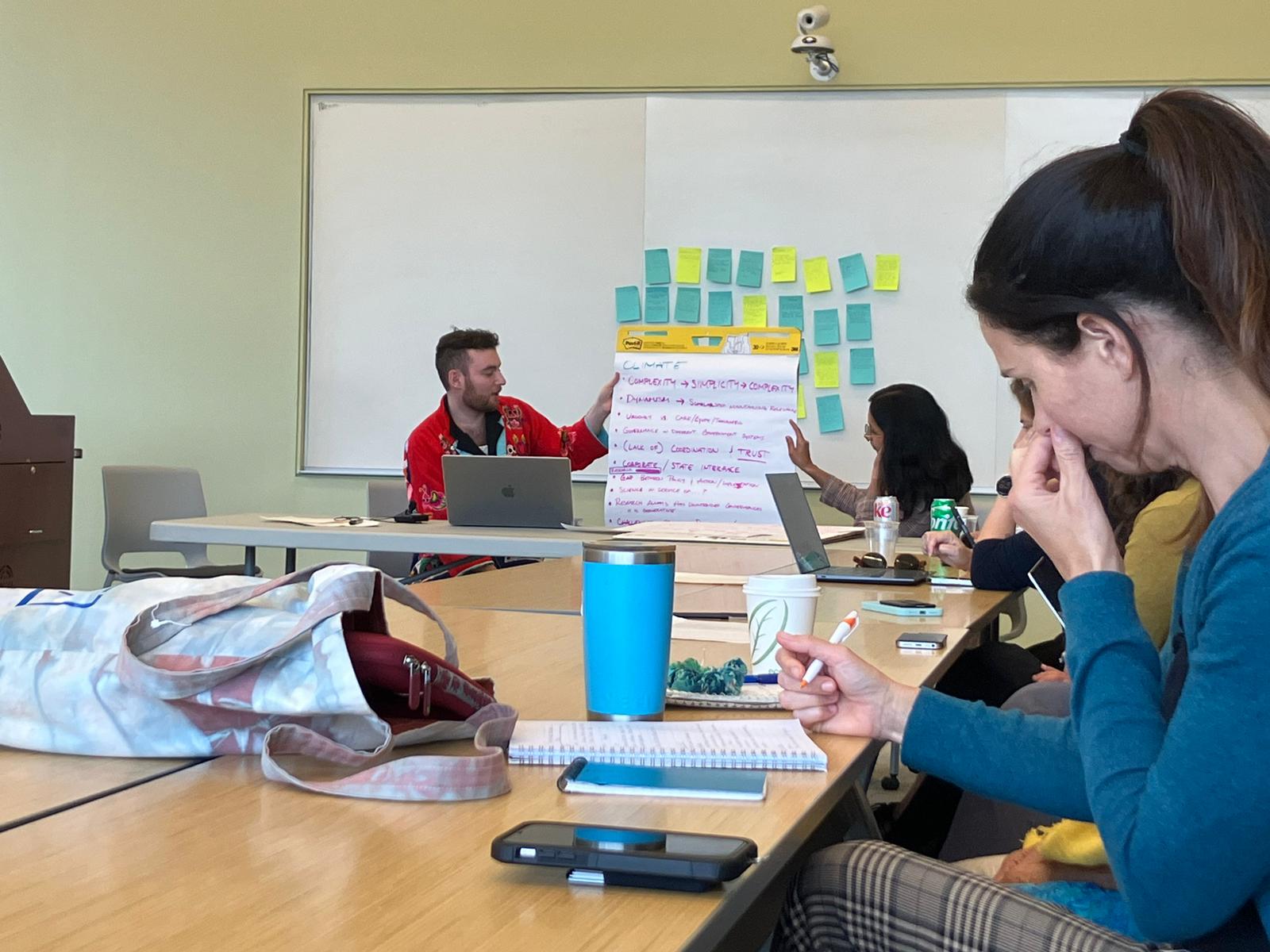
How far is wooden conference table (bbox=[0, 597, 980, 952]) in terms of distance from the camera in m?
0.60

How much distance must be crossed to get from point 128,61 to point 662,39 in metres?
2.12

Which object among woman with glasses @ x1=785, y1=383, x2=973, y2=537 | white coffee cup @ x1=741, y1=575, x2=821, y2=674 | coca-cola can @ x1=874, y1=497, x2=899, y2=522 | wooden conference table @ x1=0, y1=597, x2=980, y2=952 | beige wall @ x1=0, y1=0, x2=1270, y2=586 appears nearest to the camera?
wooden conference table @ x1=0, y1=597, x2=980, y2=952

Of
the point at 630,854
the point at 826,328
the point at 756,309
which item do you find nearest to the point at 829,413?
the point at 826,328

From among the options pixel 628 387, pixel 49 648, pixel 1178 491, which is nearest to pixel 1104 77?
pixel 628 387

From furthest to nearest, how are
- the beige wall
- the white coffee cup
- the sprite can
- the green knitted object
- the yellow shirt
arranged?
the beige wall, the sprite can, the yellow shirt, the white coffee cup, the green knitted object

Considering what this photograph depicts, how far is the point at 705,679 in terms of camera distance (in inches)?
45.5

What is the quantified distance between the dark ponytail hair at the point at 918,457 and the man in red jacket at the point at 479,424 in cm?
93

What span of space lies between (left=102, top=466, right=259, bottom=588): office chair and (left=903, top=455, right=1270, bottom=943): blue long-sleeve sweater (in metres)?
3.61

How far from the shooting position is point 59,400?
5258 millimetres

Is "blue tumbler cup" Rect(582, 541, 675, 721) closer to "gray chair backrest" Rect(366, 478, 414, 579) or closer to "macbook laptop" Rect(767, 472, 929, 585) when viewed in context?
"macbook laptop" Rect(767, 472, 929, 585)

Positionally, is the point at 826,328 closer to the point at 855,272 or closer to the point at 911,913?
the point at 855,272

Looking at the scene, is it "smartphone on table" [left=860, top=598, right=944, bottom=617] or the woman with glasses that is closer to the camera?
"smartphone on table" [left=860, top=598, right=944, bottom=617]

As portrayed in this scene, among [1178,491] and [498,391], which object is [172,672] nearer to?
[1178,491]

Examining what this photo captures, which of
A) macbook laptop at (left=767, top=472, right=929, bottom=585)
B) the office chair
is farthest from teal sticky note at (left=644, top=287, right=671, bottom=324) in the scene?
macbook laptop at (left=767, top=472, right=929, bottom=585)
